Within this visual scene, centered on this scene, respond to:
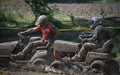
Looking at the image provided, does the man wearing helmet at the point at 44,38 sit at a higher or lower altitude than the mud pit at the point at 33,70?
higher

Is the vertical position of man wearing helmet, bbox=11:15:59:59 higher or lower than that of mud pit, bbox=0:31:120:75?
higher

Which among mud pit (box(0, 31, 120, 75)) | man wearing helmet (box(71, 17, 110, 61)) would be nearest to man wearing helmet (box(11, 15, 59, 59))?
mud pit (box(0, 31, 120, 75))

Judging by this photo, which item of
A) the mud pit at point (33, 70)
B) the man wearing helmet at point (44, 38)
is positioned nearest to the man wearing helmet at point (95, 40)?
the mud pit at point (33, 70)

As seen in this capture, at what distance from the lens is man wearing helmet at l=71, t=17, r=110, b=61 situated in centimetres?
1128

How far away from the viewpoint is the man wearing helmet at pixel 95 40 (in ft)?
37.0

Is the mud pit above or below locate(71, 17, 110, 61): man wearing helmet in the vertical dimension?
below

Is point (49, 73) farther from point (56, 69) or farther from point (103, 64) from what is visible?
point (103, 64)

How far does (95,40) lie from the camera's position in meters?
11.4

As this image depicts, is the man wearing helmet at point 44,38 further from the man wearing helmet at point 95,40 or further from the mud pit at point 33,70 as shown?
the man wearing helmet at point 95,40

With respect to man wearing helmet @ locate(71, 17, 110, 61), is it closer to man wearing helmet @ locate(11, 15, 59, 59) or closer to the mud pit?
the mud pit

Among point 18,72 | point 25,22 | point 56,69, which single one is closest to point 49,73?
point 56,69

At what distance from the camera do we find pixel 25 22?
74.5ft

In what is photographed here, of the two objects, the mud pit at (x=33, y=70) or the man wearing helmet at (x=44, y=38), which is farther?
the man wearing helmet at (x=44, y=38)

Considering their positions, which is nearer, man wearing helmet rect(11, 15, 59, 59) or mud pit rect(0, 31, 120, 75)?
mud pit rect(0, 31, 120, 75)
